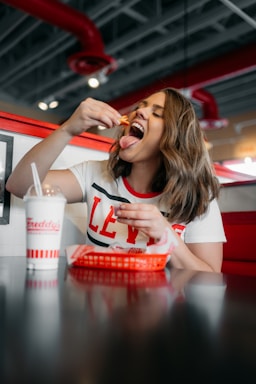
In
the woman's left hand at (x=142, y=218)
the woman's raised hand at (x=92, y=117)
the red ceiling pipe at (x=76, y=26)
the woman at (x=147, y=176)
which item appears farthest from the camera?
the red ceiling pipe at (x=76, y=26)

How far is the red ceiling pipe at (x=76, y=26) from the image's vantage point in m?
4.17

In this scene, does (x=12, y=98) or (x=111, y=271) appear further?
(x=12, y=98)

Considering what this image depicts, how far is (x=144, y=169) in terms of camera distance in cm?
153

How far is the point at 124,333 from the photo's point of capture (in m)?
0.36

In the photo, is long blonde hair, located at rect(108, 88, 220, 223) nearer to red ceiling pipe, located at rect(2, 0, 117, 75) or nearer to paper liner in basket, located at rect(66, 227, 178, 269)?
paper liner in basket, located at rect(66, 227, 178, 269)

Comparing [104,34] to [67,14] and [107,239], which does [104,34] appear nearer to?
[67,14]

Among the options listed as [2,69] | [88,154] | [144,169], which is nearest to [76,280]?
[144,169]

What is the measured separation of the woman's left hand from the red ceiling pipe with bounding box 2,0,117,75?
3.71 m

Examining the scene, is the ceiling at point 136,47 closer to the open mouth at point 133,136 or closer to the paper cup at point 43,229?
the open mouth at point 133,136

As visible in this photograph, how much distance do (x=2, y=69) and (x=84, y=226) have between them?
7.11 m

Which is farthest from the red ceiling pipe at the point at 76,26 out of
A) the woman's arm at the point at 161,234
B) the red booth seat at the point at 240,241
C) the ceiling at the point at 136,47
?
the woman's arm at the point at 161,234

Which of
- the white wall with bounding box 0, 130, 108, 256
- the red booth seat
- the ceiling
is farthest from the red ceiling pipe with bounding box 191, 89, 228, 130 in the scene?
the white wall with bounding box 0, 130, 108, 256

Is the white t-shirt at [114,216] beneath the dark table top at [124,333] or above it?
above

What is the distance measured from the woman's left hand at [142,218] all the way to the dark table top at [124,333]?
31 cm
